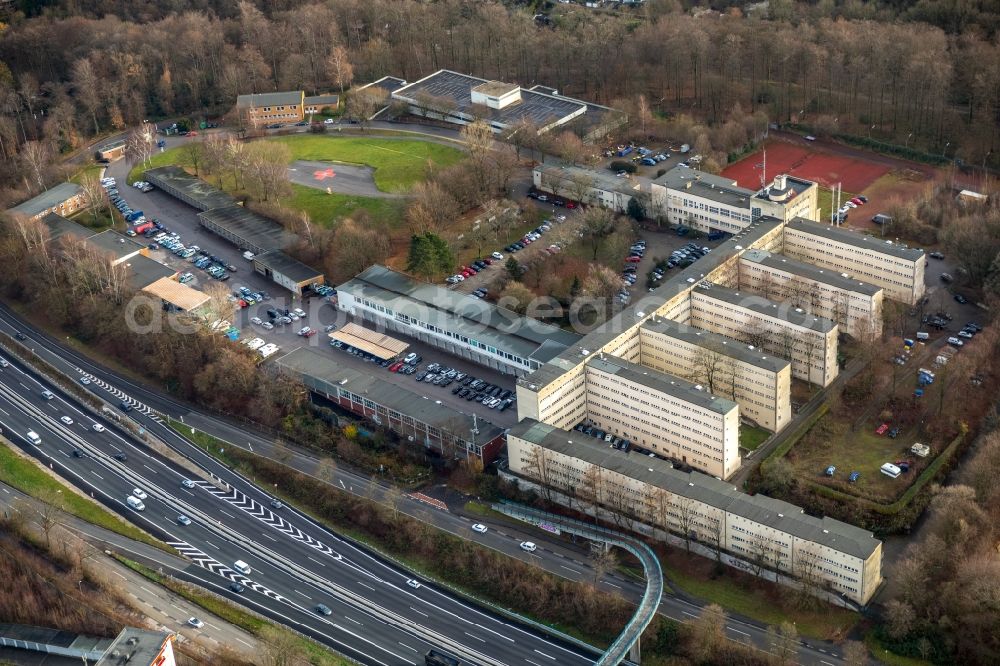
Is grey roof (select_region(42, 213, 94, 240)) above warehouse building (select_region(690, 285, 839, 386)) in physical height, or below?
above

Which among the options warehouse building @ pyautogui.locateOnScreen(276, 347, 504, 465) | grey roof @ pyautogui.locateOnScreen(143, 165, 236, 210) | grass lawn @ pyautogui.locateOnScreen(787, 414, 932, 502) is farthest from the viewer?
grey roof @ pyautogui.locateOnScreen(143, 165, 236, 210)

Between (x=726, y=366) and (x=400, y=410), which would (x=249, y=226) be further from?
(x=726, y=366)

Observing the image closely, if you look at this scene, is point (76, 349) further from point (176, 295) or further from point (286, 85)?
point (286, 85)

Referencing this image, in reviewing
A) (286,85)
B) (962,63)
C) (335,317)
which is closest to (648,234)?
(335,317)

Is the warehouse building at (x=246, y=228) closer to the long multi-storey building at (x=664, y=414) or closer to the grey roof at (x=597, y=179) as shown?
the grey roof at (x=597, y=179)

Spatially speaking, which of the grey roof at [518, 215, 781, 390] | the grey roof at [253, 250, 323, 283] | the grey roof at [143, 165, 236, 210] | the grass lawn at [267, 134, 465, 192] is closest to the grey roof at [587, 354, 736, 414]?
the grey roof at [518, 215, 781, 390]

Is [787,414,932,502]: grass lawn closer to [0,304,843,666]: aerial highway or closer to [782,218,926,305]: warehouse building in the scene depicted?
[0,304,843,666]: aerial highway
